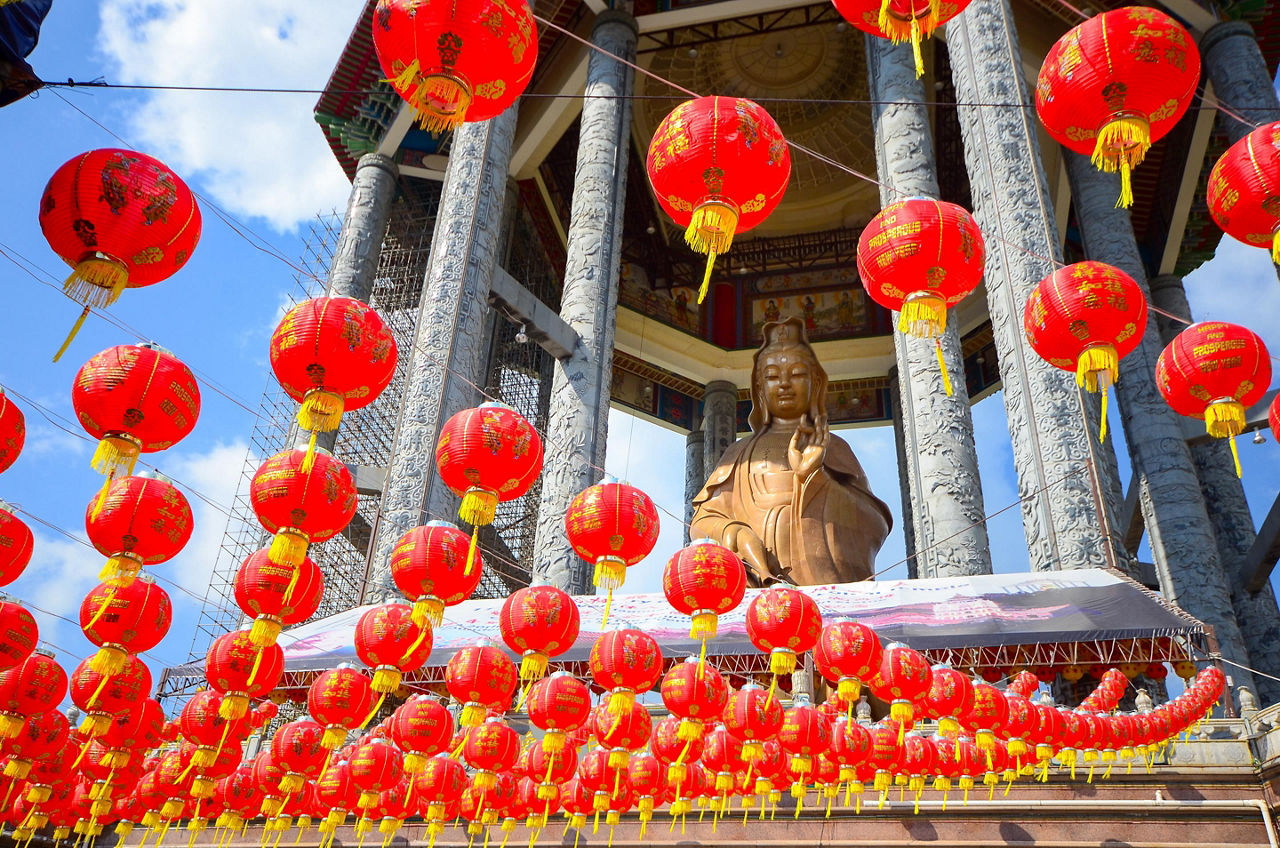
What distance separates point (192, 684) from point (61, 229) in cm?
619

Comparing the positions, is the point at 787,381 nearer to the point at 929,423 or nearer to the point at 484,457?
the point at 929,423

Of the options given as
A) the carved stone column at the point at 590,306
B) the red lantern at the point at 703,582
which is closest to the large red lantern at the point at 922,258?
the red lantern at the point at 703,582

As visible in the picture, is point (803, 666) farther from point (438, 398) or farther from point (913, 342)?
point (438, 398)

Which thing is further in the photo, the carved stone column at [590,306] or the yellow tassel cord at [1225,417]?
the carved stone column at [590,306]

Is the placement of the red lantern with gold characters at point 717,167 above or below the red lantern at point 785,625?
above

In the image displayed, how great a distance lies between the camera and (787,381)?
11836mm

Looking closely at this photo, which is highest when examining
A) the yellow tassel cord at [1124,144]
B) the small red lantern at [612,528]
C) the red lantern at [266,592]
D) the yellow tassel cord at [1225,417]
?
the yellow tassel cord at [1124,144]

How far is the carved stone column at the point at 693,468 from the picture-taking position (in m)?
20.3

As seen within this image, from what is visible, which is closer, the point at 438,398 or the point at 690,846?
the point at 690,846

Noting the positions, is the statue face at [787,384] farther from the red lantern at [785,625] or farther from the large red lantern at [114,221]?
the large red lantern at [114,221]

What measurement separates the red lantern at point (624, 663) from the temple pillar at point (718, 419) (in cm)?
1260

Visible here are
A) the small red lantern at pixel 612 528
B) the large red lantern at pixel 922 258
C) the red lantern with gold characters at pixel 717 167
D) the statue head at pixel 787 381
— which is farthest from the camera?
the statue head at pixel 787 381

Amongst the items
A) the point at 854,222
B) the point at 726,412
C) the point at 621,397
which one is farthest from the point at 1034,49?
the point at 621,397

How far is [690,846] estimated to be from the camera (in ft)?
27.0
